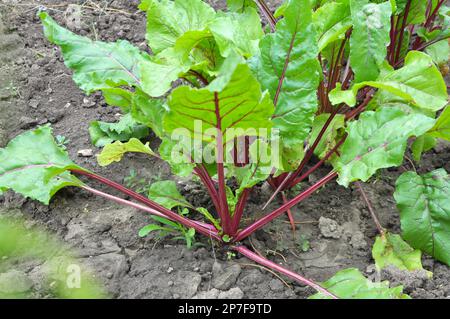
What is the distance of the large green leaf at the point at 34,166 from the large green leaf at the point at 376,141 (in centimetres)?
100

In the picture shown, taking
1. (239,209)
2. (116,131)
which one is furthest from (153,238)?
(116,131)

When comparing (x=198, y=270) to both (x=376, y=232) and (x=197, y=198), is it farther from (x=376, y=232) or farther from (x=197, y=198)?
(x=376, y=232)

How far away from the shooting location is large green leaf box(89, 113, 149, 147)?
2.52 meters

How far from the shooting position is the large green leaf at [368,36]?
203cm

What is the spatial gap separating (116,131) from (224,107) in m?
0.97

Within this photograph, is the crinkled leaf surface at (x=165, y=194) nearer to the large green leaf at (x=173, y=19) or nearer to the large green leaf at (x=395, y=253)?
the large green leaf at (x=173, y=19)

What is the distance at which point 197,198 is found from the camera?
2.35 metres

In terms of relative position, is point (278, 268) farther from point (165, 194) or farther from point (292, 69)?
point (292, 69)

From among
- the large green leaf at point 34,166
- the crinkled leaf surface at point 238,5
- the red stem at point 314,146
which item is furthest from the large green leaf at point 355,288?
the crinkled leaf surface at point 238,5

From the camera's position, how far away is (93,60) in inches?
89.0

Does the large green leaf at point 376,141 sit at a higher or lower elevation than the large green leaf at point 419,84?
lower

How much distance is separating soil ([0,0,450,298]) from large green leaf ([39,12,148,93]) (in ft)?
1.45
